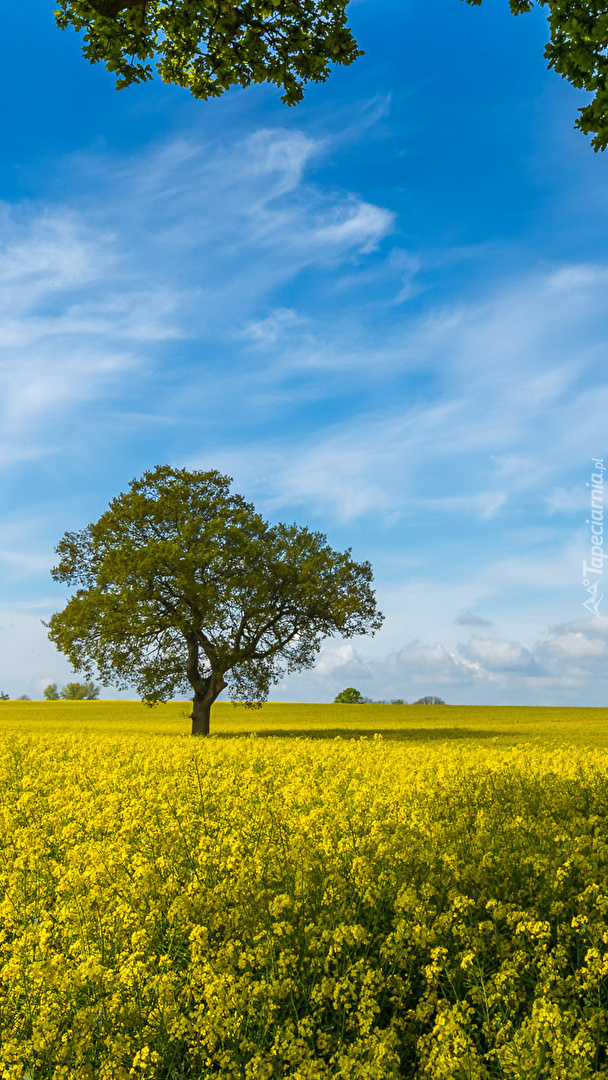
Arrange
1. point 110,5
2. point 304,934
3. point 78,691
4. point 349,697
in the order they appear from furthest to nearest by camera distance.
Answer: point 78,691 → point 349,697 → point 110,5 → point 304,934

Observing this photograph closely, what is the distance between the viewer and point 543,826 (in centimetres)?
826

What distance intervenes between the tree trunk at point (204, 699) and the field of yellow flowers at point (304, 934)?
26798 mm

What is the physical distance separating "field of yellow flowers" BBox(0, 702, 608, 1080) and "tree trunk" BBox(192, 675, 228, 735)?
2680cm

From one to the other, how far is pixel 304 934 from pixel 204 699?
32.7 meters

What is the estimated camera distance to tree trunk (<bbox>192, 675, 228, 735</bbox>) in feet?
123

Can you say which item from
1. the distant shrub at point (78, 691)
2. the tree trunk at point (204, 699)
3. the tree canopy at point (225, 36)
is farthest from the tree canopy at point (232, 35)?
the distant shrub at point (78, 691)

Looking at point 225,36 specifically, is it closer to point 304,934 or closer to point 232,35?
point 232,35

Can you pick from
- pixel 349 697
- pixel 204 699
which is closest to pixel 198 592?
pixel 204 699

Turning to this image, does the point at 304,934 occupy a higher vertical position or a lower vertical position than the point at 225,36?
lower

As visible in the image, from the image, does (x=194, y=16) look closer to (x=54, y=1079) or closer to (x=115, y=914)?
(x=115, y=914)

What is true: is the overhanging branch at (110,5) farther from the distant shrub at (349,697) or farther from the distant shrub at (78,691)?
the distant shrub at (78,691)

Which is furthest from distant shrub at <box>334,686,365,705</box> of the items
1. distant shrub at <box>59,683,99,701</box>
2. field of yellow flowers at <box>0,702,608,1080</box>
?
field of yellow flowers at <box>0,702,608,1080</box>

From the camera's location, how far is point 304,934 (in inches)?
219

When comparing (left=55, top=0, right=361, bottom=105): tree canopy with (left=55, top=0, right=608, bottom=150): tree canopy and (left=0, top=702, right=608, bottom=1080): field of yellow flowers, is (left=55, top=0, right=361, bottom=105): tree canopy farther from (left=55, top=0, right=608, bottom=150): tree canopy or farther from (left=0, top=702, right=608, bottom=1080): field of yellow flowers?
(left=0, top=702, right=608, bottom=1080): field of yellow flowers
